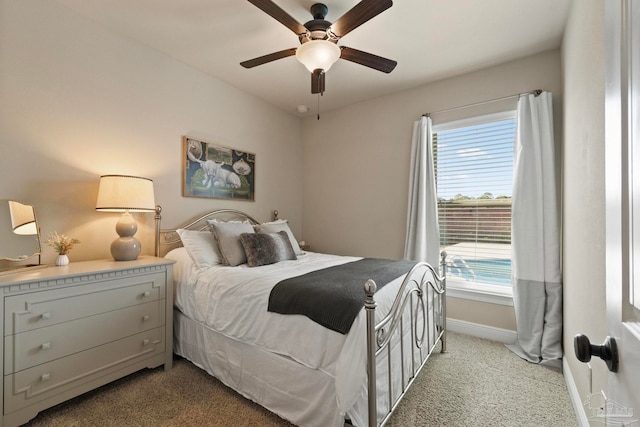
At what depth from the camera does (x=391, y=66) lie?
2.17 meters

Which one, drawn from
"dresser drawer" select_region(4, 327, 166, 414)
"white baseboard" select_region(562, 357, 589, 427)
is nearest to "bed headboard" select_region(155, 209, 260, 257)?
"dresser drawer" select_region(4, 327, 166, 414)

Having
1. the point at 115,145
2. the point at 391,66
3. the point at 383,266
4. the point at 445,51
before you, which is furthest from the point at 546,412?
the point at 115,145

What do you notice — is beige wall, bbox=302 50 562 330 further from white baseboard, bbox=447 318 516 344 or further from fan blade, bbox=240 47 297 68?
fan blade, bbox=240 47 297 68

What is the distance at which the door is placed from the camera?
498mm

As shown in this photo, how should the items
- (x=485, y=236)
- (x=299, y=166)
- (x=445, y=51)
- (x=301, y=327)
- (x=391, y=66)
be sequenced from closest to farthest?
(x=301, y=327), (x=391, y=66), (x=445, y=51), (x=485, y=236), (x=299, y=166)

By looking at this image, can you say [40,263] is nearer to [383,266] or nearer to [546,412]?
[383,266]

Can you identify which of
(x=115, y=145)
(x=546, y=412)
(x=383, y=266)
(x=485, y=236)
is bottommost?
(x=546, y=412)

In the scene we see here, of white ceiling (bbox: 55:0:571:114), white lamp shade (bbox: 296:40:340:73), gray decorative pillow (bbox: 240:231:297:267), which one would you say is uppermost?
white ceiling (bbox: 55:0:571:114)

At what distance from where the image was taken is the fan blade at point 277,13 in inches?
64.4

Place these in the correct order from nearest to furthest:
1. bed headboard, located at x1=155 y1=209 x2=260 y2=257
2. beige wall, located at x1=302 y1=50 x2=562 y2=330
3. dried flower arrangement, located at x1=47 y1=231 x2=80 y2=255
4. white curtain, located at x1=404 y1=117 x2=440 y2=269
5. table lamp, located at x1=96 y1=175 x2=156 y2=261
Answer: dried flower arrangement, located at x1=47 y1=231 x2=80 y2=255 < table lamp, located at x1=96 y1=175 x2=156 y2=261 < bed headboard, located at x1=155 y1=209 x2=260 y2=257 < beige wall, located at x1=302 y1=50 x2=562 y2=330 < white curtain, located at x1=404 y1=117 x2=440 y2=269

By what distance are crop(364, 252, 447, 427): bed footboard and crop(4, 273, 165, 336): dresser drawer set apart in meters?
1.75

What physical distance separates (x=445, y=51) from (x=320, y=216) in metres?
2.45

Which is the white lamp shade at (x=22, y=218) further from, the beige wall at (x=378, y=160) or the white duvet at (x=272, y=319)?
the beige wall at (x=378, y=160)

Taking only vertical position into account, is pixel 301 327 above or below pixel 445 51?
below
